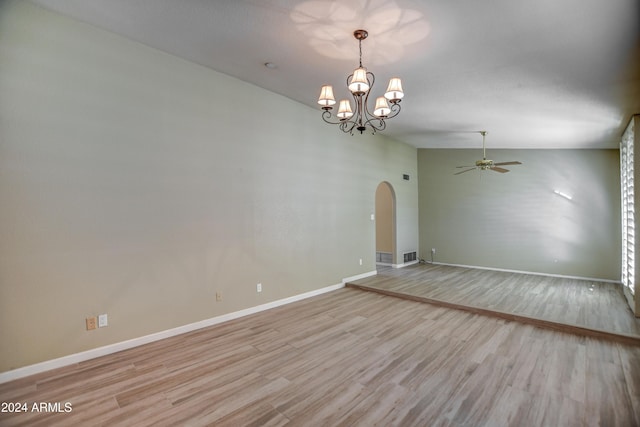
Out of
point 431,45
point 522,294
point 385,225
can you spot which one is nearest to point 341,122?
point 431,45

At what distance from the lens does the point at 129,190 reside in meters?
3.32

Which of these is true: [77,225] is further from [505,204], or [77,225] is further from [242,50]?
[505,204]

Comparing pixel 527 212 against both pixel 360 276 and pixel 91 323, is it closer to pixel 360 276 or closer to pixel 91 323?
pixel 360 276

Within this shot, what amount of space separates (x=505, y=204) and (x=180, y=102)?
728 cm

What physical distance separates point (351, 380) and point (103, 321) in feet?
8.46

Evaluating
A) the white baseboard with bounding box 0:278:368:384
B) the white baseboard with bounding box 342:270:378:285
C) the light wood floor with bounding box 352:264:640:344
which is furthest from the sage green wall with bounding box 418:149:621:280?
the white baseboard with bounding box 0:278:368:384

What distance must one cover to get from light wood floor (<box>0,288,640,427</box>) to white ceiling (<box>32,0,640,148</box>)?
292 centimetres

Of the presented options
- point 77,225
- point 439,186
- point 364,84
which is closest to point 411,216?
point 439,186

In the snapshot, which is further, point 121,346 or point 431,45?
point 121,346

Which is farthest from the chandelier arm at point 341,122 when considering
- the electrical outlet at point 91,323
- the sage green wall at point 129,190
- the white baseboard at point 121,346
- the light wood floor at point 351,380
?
the electrical outlet at point 91,323

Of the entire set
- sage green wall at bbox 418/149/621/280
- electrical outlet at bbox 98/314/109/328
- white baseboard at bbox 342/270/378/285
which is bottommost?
white baseboard at bbox 342/270/378/285

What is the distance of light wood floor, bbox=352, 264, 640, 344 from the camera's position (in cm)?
399

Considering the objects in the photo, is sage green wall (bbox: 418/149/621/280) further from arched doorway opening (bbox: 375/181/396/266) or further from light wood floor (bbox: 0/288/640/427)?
light wood floor (bbox: 0/288/640/427)

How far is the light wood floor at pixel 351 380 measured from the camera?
2.20 meters
